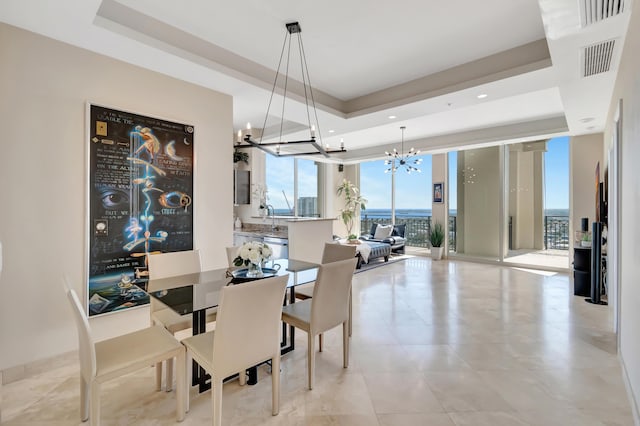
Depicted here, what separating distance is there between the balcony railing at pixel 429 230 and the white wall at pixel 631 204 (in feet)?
15.4

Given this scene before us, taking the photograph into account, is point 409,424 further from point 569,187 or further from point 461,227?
point 461,227

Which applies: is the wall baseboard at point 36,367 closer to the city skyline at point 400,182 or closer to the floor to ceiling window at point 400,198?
the city skyline at point 400,182

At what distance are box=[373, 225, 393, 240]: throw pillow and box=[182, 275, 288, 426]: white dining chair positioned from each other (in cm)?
675

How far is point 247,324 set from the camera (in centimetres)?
186

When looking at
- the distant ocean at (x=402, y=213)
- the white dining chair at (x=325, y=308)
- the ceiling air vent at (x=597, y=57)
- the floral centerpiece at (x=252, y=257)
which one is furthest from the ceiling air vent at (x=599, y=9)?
the distant ocean at (x=402, y=213)

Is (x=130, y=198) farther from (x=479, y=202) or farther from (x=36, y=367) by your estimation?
(x=479, y=202)

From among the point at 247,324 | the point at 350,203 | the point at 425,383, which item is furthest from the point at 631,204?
the point at 350,203

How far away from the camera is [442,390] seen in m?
2.28

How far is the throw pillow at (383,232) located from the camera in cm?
847

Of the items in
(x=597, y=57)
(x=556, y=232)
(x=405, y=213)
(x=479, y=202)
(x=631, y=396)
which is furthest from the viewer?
(x=405, y=213)

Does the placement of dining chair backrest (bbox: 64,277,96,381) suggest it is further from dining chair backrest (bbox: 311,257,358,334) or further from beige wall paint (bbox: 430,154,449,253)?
beige wall paint (bbox: 430,154,449,253)

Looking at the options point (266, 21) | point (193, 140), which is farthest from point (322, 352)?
point (266, 21)

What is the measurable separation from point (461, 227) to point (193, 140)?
22.7 feet

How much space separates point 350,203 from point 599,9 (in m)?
7.95
